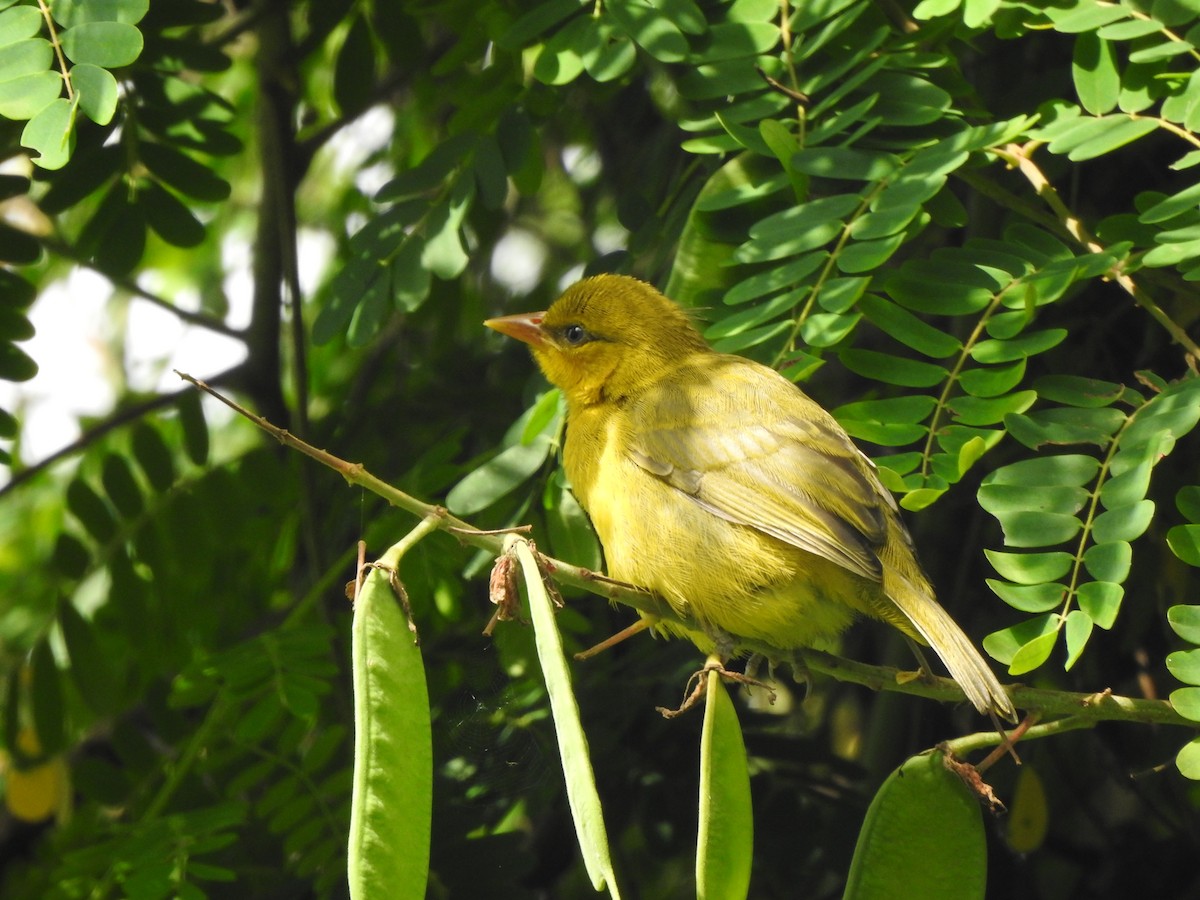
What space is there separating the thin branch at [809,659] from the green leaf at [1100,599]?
14 centimetres

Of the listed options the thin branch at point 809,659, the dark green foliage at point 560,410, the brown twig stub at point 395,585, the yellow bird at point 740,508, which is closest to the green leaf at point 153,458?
the dark green foliage at point 560,410

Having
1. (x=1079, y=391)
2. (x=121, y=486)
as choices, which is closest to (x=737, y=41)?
(x=1079, y=391)

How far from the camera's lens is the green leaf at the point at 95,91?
241 centimetres

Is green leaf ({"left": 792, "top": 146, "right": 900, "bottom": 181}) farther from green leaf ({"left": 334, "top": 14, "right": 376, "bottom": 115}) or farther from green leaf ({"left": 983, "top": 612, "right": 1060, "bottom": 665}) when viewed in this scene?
green leaf ({"left": 334, "top": 14, "right": 376, "bottom": 115})

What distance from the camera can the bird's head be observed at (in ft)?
11.7

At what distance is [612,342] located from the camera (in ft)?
11.9

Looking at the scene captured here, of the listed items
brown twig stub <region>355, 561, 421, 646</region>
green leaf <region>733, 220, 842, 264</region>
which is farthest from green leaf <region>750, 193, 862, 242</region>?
brown twig stub <region>355, 561, 421, 646</region>

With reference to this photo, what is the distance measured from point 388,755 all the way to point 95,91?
4.56 ft

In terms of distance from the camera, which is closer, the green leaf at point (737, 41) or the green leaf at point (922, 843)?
the green leaf at point (922, 843)

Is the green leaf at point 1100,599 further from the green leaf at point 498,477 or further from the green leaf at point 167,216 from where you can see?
the green leaf at point 167,216

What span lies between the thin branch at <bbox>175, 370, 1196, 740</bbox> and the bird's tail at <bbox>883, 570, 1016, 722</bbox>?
35 mm

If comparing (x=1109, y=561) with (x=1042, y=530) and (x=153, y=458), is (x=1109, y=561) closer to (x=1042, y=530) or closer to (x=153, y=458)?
(x=1042, y=530)

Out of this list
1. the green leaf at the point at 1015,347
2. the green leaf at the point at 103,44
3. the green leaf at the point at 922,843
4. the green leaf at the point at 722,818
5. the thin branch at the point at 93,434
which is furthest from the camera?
the thin branch at the point at 93,434

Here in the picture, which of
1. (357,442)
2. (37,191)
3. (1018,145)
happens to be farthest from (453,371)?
(1018,145)
